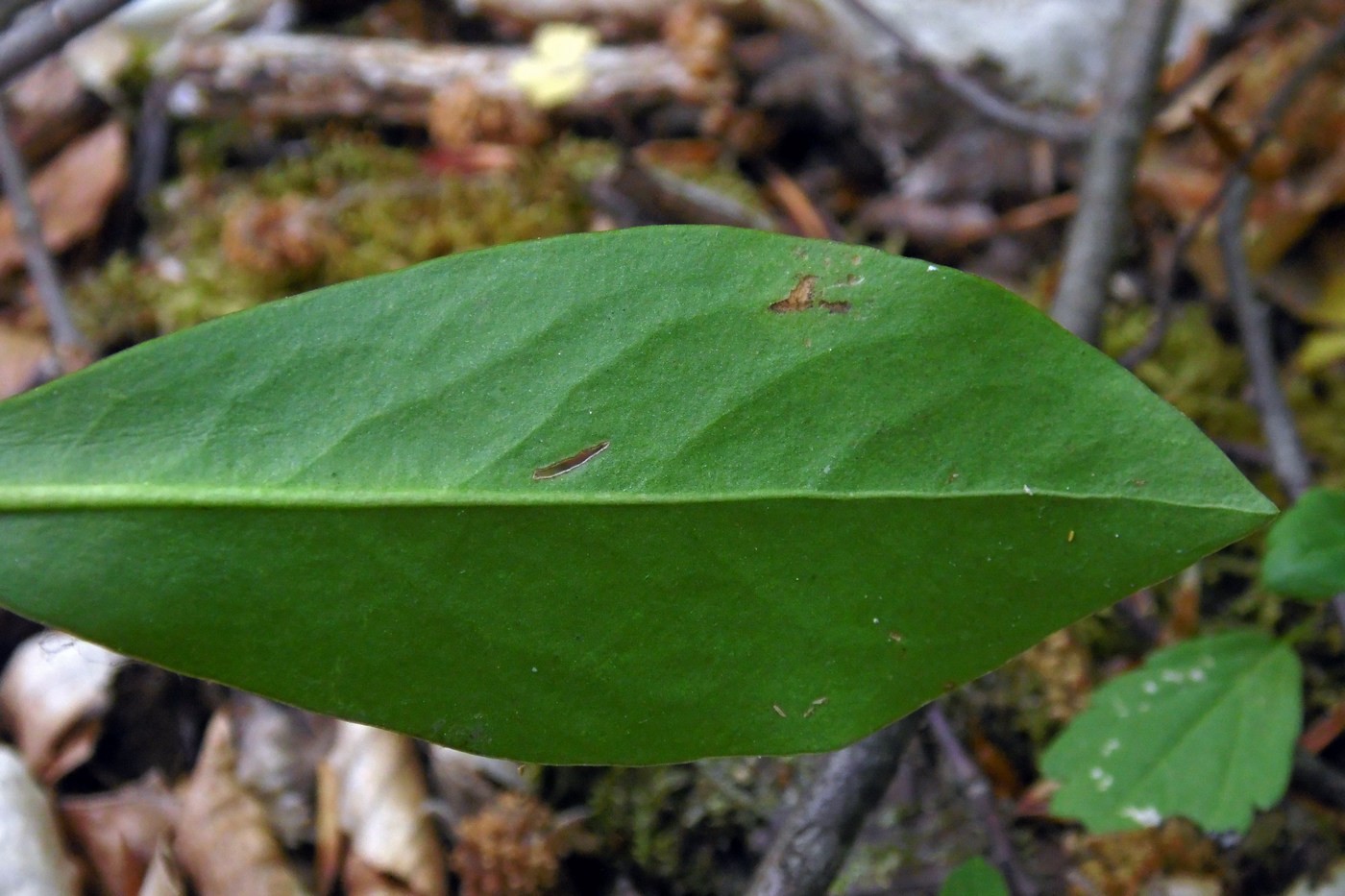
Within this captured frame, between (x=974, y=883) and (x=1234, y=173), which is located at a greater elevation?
(x=1234, y=173)

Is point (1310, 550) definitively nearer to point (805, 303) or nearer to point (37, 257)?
point (805, 303)

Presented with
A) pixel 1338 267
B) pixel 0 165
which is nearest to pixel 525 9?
pixel 0 165

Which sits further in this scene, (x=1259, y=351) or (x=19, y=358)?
(x=19, y=358)

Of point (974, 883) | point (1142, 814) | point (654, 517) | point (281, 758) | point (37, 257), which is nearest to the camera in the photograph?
point (654, 517)

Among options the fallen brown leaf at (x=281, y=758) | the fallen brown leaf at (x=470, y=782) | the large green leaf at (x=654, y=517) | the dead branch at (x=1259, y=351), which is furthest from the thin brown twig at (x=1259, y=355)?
the fallen brown leaf at (x=281, y=758)

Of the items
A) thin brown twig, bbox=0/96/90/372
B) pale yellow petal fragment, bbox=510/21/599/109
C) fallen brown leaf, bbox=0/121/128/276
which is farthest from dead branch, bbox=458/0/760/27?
thin brown twig, bbox=0/96/90/372

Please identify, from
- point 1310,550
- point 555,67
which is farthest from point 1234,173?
point 555,67
